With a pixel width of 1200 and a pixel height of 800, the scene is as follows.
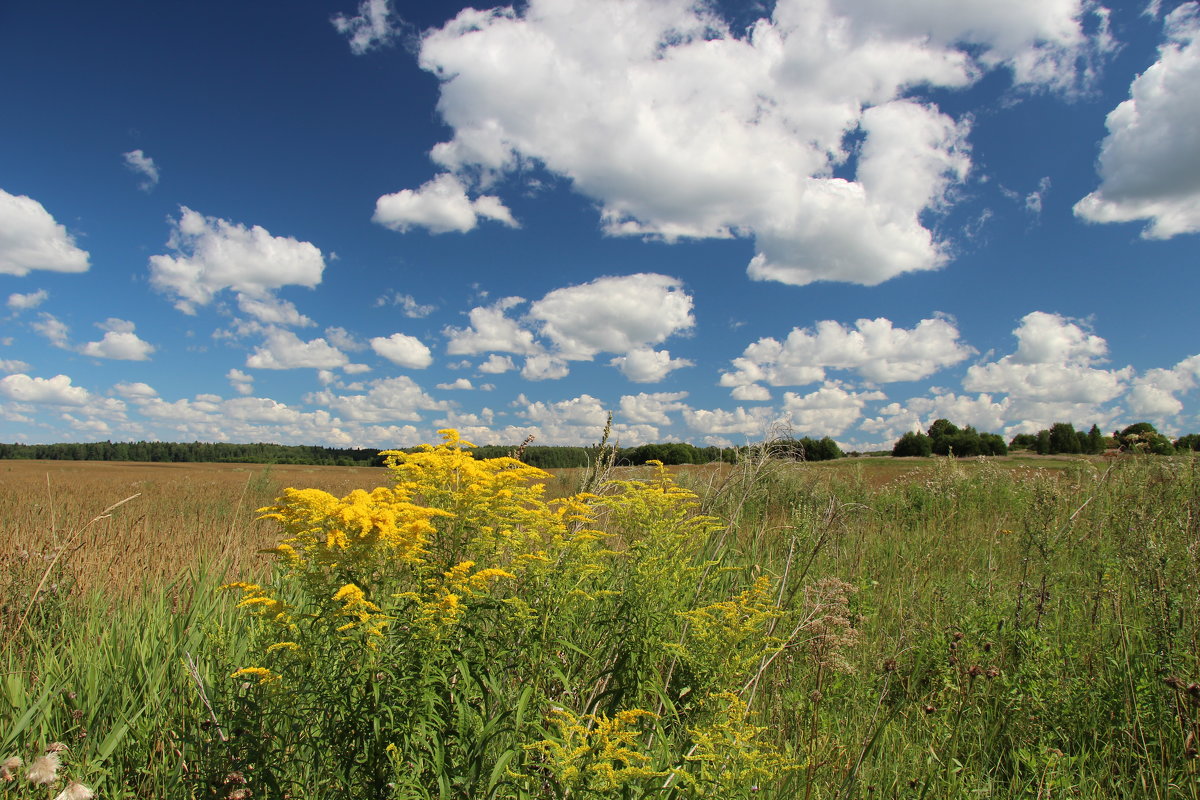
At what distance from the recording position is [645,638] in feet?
8.67

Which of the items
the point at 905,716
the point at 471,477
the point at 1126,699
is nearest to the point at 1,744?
the point at 471,477

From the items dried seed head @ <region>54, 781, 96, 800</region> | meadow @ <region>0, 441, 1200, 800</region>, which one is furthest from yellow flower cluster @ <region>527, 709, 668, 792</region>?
dried seed head @ <region>54, 781, 96, 800</region>

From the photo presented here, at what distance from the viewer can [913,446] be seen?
40719 millimetres

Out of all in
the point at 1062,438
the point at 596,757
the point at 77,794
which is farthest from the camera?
the point at 1062,438

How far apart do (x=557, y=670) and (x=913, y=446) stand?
44199 mm

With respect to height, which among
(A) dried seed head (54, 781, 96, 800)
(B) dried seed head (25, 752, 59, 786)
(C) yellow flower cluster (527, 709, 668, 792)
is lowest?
(A) dried seed head (54, 781, 96, 800)

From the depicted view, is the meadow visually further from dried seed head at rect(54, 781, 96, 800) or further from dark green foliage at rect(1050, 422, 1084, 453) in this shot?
dark green foliage at rect(1050, 422, 1084, 453)

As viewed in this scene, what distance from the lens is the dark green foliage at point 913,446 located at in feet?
132

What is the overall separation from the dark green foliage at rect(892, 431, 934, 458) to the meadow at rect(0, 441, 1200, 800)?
3853 centimetres

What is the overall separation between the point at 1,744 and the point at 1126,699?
20.1 feet

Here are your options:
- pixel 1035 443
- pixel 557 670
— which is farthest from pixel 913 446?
pixel 557 670

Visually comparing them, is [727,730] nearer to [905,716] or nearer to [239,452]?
[905,716]

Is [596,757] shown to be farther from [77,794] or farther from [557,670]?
[77,794]

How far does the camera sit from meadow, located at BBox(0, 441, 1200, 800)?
2.24 metres
